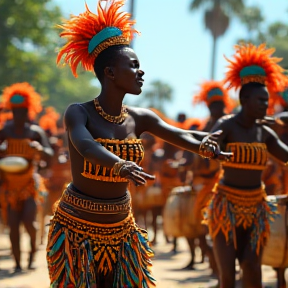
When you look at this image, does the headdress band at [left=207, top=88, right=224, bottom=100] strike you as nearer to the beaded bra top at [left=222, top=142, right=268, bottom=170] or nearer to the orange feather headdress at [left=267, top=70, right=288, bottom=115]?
the orange feather headdress at [left=267, top=70, right=288, bottom=115]

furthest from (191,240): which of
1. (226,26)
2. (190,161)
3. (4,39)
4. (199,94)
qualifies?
(226,26)

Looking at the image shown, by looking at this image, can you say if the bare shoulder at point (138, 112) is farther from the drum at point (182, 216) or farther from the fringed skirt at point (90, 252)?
the drum at point (182, 216)

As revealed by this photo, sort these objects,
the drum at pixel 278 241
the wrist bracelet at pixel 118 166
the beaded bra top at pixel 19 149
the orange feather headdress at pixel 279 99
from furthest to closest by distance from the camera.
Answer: the beaded bra top at pixel 19 149
the orange feather headdress at pixel 279 99
the drum at pixel 278 241
the wrist bracelet at pixel 118 166

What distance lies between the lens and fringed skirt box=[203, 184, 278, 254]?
20.6 feet

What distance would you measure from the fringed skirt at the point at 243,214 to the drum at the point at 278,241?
0.44 meters

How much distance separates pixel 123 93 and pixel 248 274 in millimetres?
2445

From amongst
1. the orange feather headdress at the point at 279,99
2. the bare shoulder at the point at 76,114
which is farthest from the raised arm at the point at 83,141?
the orange feather headdress at the point at 279,99

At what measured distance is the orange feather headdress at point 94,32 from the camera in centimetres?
450

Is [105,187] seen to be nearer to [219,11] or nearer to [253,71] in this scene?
[253,71]

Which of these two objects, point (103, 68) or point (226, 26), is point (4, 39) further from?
point (103, 68)

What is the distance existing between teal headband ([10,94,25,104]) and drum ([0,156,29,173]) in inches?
30.4

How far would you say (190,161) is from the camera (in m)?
9.72

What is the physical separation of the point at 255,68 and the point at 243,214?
1.37 m

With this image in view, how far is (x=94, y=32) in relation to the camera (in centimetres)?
455
